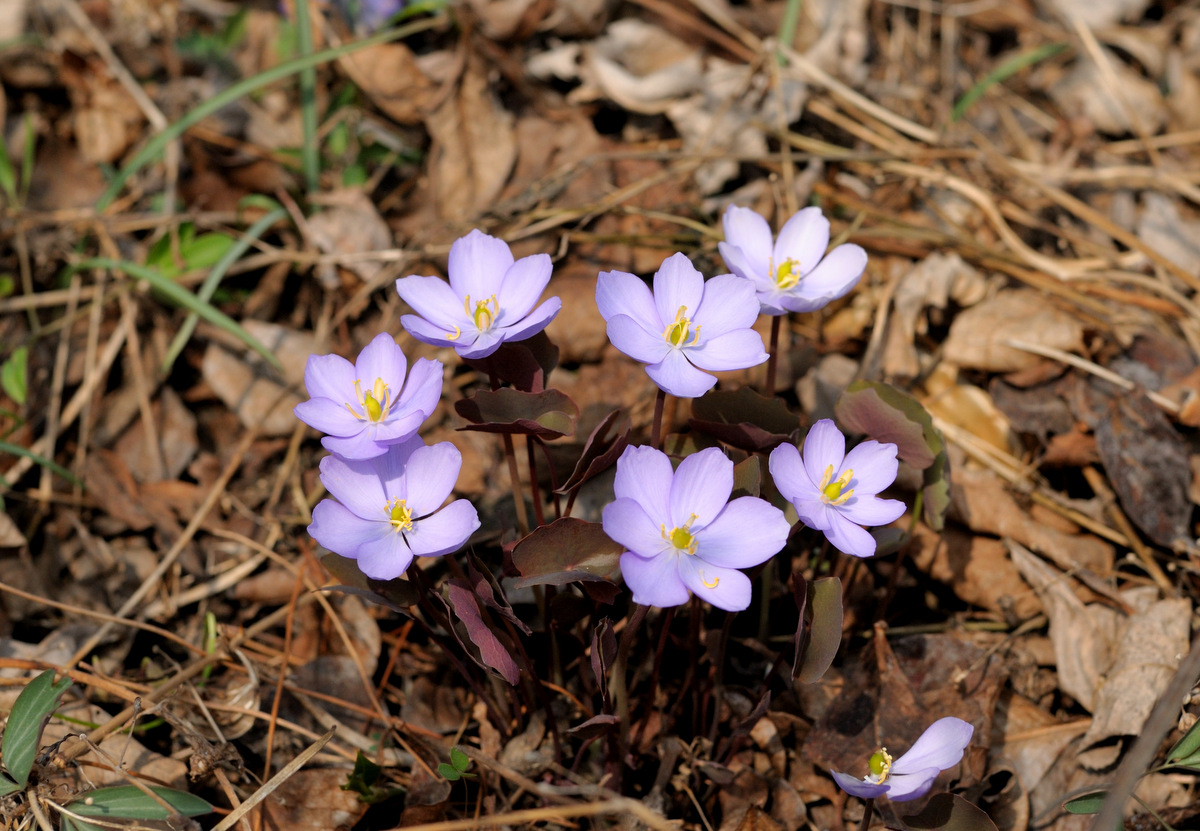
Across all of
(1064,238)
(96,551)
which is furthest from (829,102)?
(96,551)

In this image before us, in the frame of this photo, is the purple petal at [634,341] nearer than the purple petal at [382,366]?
Yes

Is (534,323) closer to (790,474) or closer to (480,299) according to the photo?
(480,299)

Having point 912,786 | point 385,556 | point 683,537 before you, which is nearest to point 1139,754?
point 912,786

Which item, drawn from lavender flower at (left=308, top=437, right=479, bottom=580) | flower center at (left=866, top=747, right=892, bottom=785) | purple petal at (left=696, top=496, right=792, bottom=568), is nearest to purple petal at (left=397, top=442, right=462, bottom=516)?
lavender flower at (left=308, top=437, right=479, bottom=580)

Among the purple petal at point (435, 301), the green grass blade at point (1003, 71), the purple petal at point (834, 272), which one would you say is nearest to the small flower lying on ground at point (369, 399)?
the purple petal at point (435, 301)

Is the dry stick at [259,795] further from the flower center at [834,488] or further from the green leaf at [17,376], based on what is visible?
the green leaf at [17,376]
